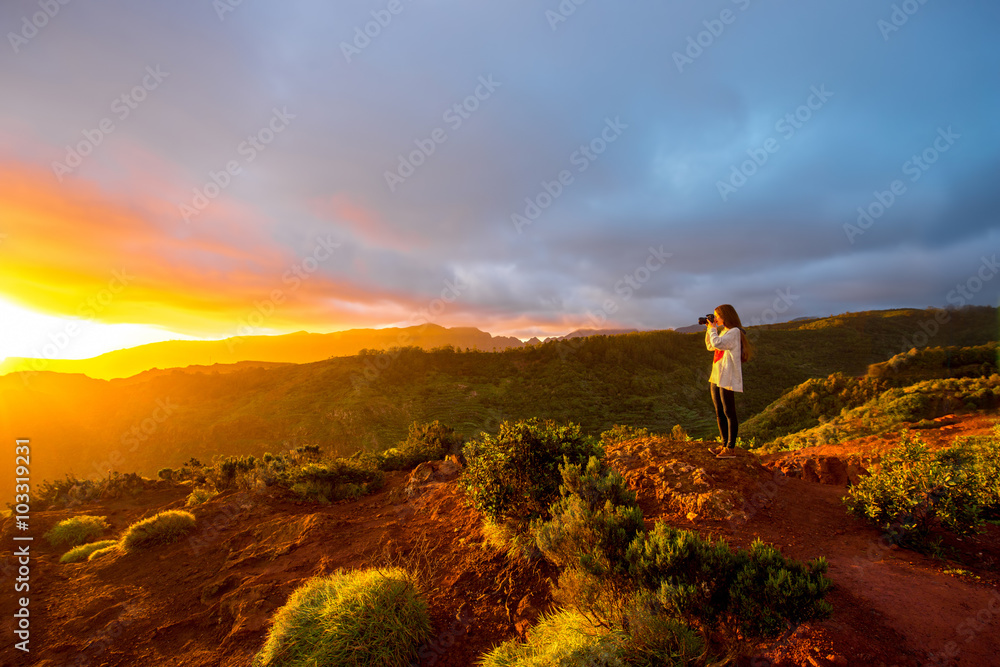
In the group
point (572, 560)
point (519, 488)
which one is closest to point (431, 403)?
point (519, 488)

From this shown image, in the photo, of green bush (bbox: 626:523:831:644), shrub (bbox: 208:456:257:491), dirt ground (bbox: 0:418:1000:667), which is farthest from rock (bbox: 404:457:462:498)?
green bush (bbox: 626:523:831:644)

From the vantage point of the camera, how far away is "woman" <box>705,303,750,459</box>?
20.9 feet

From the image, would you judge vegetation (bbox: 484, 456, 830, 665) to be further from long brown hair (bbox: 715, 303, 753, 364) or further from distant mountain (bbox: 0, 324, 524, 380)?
distant mountain (bbox: 0, 324, 524, 380)

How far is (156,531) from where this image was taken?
7.07m

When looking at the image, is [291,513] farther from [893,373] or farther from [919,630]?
[893,373]

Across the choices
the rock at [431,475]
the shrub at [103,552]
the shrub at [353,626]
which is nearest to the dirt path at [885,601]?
the shrub at [353,626]

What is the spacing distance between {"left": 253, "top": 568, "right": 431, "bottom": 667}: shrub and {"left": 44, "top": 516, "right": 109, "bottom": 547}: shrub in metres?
7.34

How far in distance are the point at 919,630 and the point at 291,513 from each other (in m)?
8.28

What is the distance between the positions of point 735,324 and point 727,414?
1.44 metres

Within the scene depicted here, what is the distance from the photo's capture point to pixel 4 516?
8789mm

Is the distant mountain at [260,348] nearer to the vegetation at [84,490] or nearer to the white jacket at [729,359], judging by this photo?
the vegetation at [84,490]

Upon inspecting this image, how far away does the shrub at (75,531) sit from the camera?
782cm

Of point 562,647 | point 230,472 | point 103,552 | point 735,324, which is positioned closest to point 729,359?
point 735,324

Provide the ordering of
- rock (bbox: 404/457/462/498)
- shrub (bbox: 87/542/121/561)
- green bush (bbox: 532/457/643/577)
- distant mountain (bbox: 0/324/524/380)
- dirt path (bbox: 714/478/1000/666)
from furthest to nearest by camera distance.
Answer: distant mountain (bbox: 0/324/524/380) → rock (bbox: 404/457/462/498) → shrub (bbox: 87/542/121/561) → green bush (bbox: 532/457/643/577) → dirt path (bbox: 714/478/1000/666)
